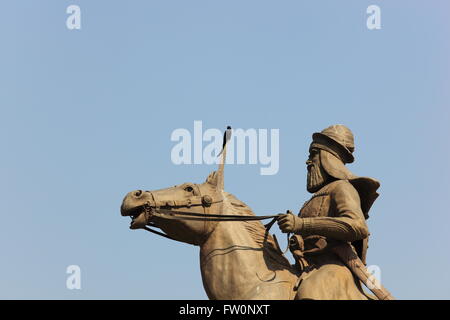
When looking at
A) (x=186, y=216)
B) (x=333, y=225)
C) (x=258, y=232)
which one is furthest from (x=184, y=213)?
(x=333, y=225)

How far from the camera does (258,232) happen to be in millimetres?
16500

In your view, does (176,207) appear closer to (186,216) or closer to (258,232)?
(186,216)

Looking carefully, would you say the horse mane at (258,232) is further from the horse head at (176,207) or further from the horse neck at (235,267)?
the horse head at (176,207)

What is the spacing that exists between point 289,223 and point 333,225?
60cm

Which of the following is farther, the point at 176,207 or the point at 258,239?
the point at 258,239

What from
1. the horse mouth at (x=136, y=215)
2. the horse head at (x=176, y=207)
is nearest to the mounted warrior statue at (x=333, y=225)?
the horse head at (x=176, y=207)

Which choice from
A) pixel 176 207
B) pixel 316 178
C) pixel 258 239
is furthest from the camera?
pixel 316 178

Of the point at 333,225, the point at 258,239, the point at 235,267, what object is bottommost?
the point at 235,267

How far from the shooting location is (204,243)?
16.4 metres

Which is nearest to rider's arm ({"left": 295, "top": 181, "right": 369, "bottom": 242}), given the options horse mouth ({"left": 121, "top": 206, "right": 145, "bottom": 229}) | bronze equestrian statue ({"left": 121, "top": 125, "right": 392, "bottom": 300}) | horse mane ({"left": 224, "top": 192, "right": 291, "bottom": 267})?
bronze equestrian statue ({"left": 121, "top": 125, "right": 392, "bottom": 300})

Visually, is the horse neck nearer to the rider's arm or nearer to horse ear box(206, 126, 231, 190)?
horse ear box(206, 126, 231, 190)

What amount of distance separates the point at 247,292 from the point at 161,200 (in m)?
1.69

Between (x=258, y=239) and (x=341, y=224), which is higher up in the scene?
(x=341, y=224)
